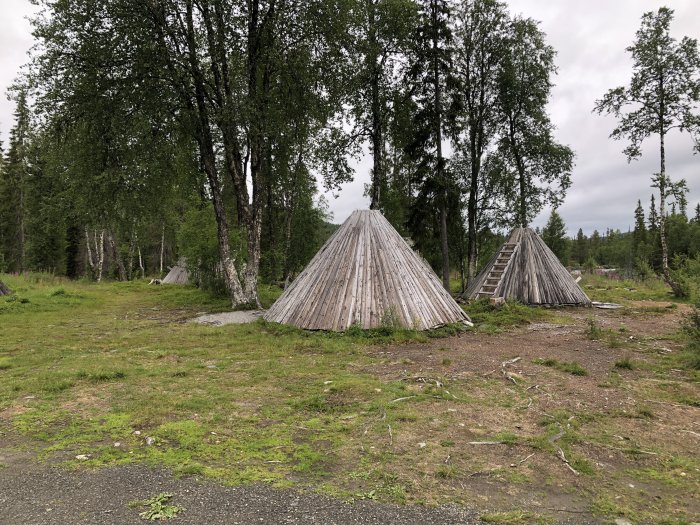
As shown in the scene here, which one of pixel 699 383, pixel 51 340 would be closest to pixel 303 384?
pixel 699 383

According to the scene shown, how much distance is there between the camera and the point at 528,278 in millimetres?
17234

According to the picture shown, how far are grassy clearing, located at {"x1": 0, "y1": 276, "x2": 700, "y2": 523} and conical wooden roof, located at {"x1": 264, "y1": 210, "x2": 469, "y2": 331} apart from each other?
115 cm

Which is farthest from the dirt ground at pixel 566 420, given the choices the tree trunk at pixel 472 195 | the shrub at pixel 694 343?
the tree trunk at pixel 472 195

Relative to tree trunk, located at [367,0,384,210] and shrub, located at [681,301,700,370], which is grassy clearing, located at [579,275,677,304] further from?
tree trunk, located at [367,0,384,210]

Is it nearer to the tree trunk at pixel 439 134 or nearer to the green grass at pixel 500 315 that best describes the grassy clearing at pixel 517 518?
the green grass at pixel 500 315

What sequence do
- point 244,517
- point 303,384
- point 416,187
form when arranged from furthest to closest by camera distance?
1. point 416,187
2. point 303,384
3. point 244,517

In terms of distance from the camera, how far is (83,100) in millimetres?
13617

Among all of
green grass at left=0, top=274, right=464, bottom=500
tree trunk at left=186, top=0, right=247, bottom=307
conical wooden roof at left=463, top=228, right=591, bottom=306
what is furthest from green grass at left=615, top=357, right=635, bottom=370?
tree trunk at left=186, top=0, right=247, bottom=307

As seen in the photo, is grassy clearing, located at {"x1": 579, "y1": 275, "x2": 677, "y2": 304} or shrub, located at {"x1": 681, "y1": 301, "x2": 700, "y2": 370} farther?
grassy clearing, located at {"x1": 579, "y1": 275, "x2": 677, "y2": 304}

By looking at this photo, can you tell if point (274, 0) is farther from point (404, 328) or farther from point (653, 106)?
point (653, 106)

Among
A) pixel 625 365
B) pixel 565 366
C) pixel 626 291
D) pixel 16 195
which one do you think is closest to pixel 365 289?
pixel 565 366

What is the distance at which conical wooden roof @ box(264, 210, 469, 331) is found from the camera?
10.9m

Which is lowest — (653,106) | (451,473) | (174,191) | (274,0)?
(451,473)

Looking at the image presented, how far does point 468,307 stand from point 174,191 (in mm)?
13534
